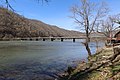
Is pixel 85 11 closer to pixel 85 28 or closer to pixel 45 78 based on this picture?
pixel 85 28

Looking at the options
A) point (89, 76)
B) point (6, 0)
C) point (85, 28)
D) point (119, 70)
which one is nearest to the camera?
point (6, 0)

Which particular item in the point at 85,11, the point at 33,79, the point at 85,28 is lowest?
the point at 33,79

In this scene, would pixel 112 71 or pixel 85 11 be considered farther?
pixel 85 11

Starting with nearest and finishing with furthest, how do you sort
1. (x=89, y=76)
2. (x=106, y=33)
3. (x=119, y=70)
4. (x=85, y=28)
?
(x=119, y=70), (x=89, y=76), (x=85, y=28), (x=106, y=33)

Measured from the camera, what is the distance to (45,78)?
693 inches

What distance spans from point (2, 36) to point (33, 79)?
17168cm

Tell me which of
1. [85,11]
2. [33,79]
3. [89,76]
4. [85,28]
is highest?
[85,11]

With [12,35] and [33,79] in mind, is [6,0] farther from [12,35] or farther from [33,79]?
[12,35]

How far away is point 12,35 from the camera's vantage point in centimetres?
19500

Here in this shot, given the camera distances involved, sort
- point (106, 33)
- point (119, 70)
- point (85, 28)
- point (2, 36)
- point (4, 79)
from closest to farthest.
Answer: point (119, 70) → point (4, 79) → point (85, 28) → point (106, 33) → point (2, 36)

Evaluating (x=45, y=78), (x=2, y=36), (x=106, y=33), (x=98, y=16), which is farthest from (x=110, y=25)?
(x=2, y=36)

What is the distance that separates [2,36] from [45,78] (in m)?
172

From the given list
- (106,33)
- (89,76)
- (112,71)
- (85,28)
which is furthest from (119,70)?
(106,33)

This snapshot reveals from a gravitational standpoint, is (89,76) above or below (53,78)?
above
